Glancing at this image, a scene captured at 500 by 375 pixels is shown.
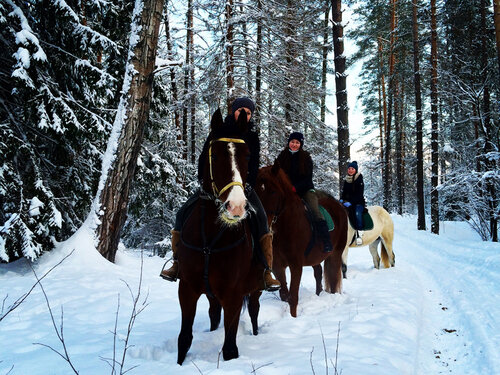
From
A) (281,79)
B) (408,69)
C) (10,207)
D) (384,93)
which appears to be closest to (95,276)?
(10,207)

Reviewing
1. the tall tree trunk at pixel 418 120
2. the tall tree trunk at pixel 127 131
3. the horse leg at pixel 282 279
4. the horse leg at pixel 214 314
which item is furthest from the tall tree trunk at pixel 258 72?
the tall tree trunk at pixel 418 120

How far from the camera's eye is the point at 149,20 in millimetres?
6496

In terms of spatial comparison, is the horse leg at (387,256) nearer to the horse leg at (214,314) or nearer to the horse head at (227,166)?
the horse leg at (214,314)

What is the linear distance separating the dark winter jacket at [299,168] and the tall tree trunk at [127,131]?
329 centimetres

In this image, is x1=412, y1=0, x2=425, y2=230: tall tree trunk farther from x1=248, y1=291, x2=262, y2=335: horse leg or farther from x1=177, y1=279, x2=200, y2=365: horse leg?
x1=177, y1=279, x2=200, y2=365: horse leg

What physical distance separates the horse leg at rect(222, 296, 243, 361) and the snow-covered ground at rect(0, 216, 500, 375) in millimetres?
100

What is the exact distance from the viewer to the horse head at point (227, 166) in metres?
2.26

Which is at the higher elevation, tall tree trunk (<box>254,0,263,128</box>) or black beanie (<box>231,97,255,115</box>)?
tall tree trunk (<box>254,0,263,128</box>)

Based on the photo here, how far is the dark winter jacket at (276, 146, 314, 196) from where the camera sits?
5211 millimetres

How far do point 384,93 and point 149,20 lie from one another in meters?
25.6

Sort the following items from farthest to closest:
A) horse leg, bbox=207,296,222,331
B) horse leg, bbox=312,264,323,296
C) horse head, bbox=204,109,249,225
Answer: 1. horse leg, bbox=312,264,323,296
2. horse leg, bbox=207,296,222,331
3. horse head, bbox=204,109,249,225

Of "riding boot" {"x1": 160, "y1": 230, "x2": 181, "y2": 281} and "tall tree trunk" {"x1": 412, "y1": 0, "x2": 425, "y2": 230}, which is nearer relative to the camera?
"riding boot" {"x1": 160, "y1": 230, "x2": 181, "y2": 281}

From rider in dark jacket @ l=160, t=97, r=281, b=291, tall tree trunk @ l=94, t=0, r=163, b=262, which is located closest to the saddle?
rider in dark jacket @ l=160, t=97, r=281, b=291

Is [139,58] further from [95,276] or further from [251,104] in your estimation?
[95,276]
